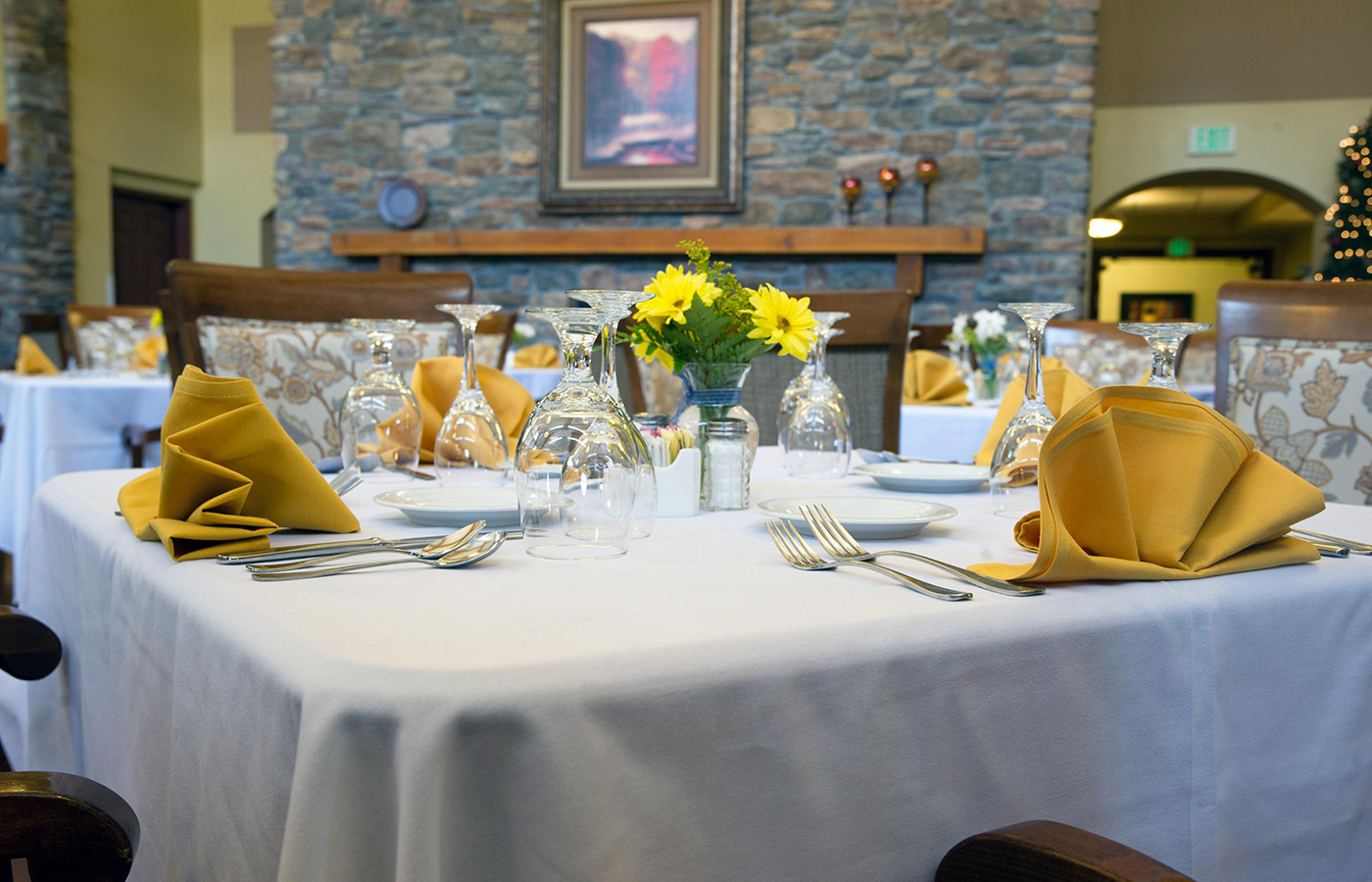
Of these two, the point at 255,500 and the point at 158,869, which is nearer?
the point at 158,869

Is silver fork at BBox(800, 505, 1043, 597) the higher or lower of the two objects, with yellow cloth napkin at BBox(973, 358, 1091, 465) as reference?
lower

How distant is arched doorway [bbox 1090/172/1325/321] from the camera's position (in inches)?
406

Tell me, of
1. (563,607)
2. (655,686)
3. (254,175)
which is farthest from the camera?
(254,175)

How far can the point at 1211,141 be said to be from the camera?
695 centimetres

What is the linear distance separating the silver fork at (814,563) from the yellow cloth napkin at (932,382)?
1.97 metres

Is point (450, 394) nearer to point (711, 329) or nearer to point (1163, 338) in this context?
point (711, 329)

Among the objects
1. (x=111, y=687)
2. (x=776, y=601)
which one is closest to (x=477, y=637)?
(x=776, y=601)

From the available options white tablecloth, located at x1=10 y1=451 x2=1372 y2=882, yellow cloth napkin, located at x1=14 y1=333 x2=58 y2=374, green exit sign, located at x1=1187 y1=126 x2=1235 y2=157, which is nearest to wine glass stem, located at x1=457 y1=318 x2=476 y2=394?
white tablecloth, located at x1=10 y1=451 x2=1372 y2=882

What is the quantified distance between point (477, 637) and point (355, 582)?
17 cm

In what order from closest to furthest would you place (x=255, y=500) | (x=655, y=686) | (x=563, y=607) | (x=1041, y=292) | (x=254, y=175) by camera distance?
1. (x=655, y=686)
2. (x=563, y=607)
3. (x=255, y=500)
4. (x=1041, y=292)
5. (x=254, y=175)

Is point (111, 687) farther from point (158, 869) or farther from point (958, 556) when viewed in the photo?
point (958, 556)

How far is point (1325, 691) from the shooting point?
2.42ft

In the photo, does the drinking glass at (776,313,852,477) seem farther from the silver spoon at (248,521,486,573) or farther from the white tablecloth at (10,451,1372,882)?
the silver spoon at (248,521,486,573)

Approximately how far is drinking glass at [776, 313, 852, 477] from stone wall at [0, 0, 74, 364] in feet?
28.2
